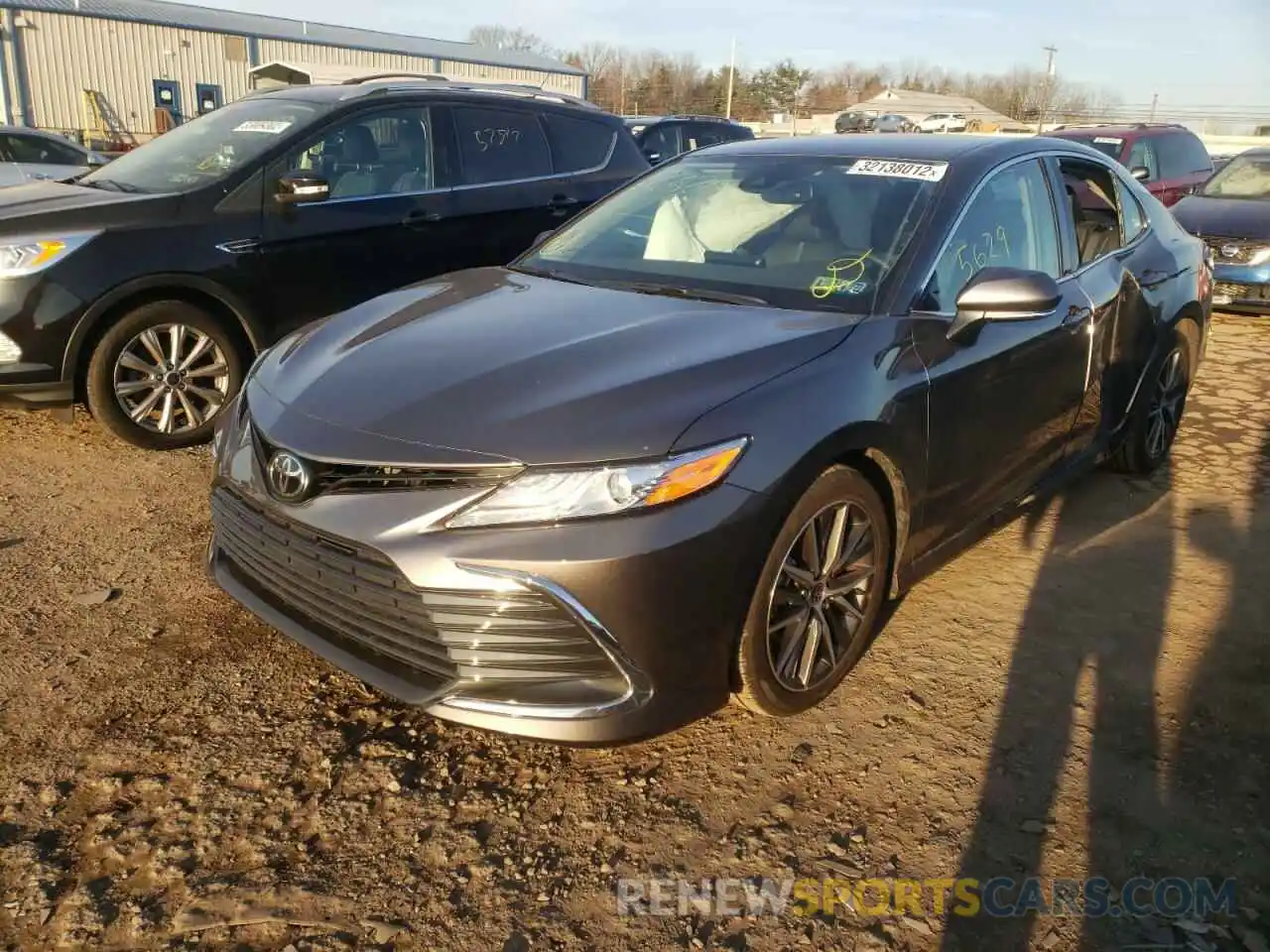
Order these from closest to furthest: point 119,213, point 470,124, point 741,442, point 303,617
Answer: point 741,442 → point 303,617 → point 119,213 → point 470,124

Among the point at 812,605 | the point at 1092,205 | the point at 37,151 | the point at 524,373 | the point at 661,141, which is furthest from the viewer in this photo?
the point at 661,141

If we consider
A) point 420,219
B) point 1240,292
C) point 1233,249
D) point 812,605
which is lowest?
point 812,605

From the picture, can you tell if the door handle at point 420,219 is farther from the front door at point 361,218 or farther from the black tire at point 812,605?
the black tire at point 812,605

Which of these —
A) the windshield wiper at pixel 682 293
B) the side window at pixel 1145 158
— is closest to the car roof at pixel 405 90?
the windshield wiper at pixel 682 293

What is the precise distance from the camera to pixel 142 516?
4.09m

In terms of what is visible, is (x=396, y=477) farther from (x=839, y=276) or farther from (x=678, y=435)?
(x=839, y=276)

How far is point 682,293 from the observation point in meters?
3.21

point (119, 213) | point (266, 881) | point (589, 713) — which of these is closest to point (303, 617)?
point (266, 881)

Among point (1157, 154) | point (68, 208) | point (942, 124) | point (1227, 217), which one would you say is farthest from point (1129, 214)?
point (942, 124)

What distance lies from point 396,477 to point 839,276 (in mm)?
1578

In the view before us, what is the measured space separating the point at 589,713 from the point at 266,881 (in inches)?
30.7

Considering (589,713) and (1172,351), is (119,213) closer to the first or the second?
(589,713)

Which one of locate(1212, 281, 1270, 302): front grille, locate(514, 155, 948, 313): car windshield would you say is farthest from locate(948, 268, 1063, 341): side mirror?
locate(1212, 281, 1270, 302): front grille

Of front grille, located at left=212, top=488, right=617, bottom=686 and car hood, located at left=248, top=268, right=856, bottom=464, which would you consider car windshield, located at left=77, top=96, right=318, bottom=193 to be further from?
front grille, located at left=212, top=488, right=617, bottom=686
